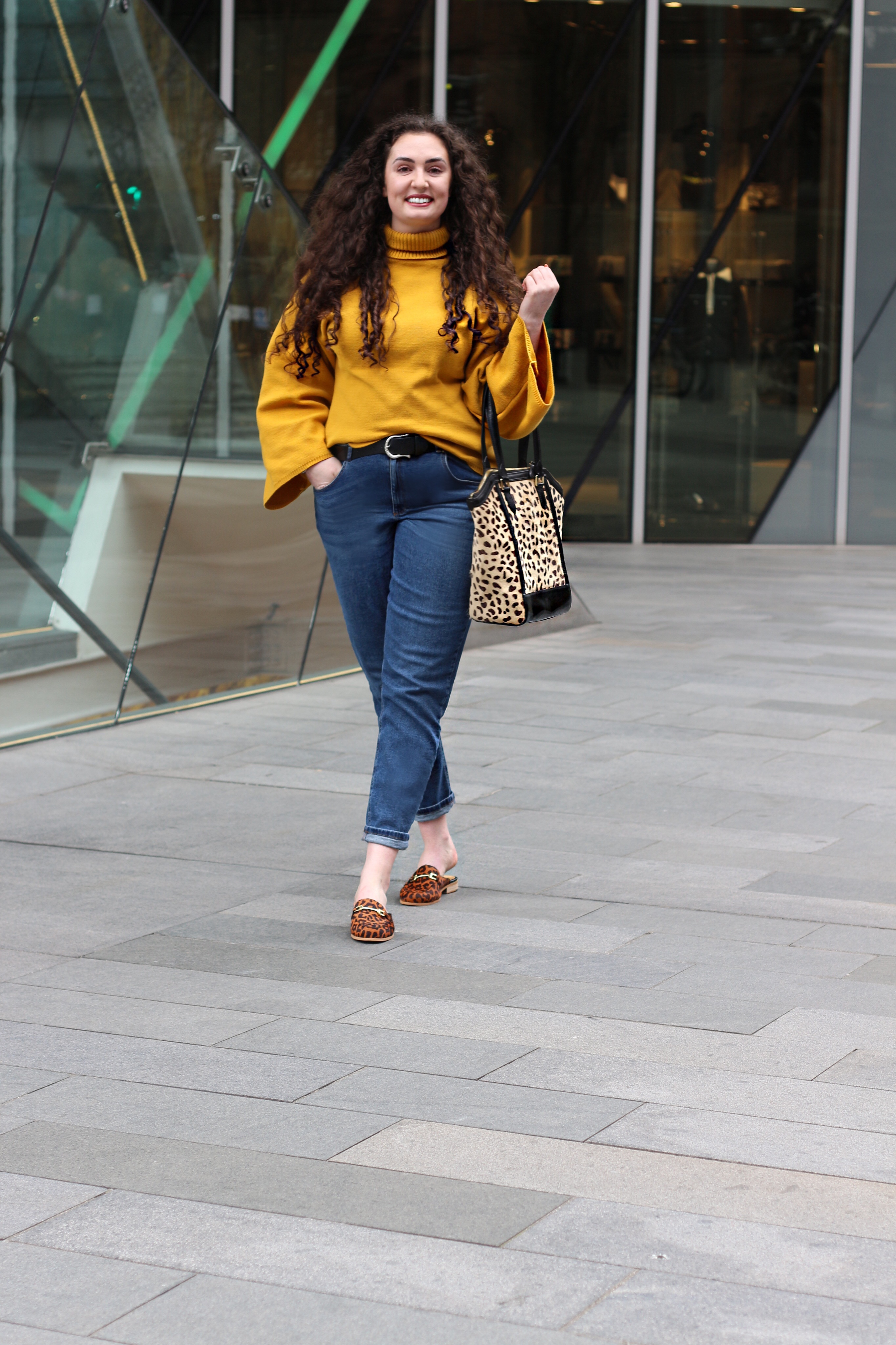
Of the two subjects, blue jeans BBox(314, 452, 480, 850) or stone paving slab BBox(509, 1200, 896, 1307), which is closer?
stone paving slab BBox(509, 1200, 896, 1307)

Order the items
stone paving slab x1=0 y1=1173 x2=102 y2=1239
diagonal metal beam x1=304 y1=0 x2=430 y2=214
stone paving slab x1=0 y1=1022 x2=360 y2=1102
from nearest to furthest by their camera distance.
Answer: stone paving slab x1=0 y1=1173 x2=102 y2=1239 < stone paving slab x1=0 y1=1022 x2=360 y2=1102 < diagonal metal beam x1=304 y1=0 x2=430 y2=214

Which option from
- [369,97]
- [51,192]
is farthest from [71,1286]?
[369,97]

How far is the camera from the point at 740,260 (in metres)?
17.8

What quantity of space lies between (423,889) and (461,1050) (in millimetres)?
1221

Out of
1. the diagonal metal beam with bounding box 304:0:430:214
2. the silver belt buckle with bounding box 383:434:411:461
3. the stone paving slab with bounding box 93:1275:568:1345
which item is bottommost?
the stone paving slab with bounding box 93:1275:568:1345

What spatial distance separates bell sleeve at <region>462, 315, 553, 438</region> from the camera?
446 cm

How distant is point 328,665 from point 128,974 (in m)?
4.93

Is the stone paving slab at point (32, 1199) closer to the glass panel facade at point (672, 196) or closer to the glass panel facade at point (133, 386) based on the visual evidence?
the glass panel facade at point (133, 386)

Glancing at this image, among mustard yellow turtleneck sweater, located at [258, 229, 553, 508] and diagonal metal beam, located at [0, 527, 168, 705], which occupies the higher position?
mustard yellow turtleneck sweater, located at [258, 229, 553, 508]

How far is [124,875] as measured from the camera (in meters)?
5.16

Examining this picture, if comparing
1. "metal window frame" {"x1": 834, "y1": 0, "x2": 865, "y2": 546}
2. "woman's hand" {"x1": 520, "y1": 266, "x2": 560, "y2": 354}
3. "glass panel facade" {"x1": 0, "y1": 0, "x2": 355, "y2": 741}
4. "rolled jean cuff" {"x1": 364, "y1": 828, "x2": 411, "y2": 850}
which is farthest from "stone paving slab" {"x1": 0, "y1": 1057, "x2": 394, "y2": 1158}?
"metal window frame" {"x1": 834, "y1": 0, "x2": 865, "y2": 546}

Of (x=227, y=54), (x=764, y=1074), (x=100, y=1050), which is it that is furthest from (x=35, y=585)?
(x=227, y=54)

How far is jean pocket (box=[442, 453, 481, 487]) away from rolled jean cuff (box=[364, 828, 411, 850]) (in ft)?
2.98

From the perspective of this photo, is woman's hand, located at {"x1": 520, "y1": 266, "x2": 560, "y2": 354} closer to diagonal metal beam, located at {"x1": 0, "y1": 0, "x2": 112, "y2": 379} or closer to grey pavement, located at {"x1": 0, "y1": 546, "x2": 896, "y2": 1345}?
grey pavement, located at {"x1": 0, "y1": 546, "x2": 896, "y2": 1345}
